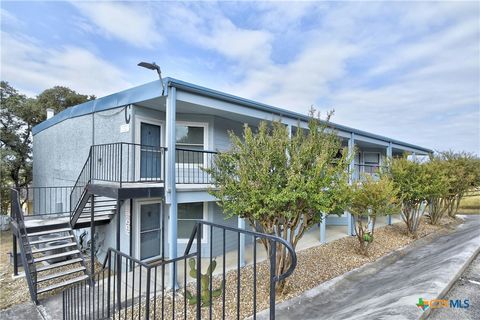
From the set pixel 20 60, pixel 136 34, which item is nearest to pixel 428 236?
pixel 136 34

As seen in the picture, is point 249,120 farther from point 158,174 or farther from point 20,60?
point 20,60

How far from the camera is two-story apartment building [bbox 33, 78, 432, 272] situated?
6.00 m

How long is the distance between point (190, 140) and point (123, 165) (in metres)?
2.19

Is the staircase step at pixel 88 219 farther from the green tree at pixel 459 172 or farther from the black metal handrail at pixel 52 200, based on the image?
the green tree at pixel 459 172

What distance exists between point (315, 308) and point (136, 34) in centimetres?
1001

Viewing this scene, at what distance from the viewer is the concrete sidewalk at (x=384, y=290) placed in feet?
10.3

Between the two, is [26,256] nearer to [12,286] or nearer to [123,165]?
[12,286]

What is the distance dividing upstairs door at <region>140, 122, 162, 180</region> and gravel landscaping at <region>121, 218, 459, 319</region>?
11.8ft

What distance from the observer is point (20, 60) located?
10914 millimetres

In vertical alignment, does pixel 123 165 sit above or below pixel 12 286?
above

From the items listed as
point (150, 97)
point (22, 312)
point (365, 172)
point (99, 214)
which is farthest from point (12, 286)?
point (365, 172)

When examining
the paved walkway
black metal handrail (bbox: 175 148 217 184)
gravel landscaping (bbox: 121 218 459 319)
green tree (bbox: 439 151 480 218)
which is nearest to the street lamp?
black metal handrail (bbox: 175 148 217 184)

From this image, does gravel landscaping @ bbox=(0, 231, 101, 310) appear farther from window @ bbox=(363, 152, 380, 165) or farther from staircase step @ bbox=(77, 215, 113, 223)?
window @ bbox=(363, 152, 380, 165)

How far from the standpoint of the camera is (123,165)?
731 centimetres
